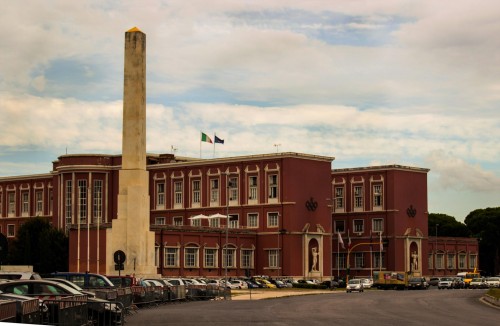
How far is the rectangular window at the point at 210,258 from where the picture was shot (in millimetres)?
111312

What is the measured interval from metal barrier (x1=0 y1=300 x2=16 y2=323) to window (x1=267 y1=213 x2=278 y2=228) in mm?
93280

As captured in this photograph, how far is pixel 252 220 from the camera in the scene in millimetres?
117562

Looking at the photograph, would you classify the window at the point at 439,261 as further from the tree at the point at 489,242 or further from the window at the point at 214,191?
the window at the point at 214,191

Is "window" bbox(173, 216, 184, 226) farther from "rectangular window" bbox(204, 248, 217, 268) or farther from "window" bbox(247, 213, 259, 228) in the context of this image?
"rectangular window" bbox(204, 248, 217, 268)

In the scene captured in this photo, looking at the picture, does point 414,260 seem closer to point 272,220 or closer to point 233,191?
point 272,220

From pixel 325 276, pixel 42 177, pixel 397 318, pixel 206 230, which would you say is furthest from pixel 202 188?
pixel 397 318

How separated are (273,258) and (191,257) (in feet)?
35.0

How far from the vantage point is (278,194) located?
114 m

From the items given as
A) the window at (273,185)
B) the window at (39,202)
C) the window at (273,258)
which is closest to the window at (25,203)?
the window at (39,202)

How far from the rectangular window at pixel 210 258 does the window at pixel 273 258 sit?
6830 mm

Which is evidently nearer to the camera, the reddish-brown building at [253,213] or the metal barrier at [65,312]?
the metal barrier at [65,312]

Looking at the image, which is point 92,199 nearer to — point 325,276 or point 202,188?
point 202,188

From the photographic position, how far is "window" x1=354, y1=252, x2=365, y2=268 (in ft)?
416

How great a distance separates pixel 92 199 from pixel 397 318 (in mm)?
92745
